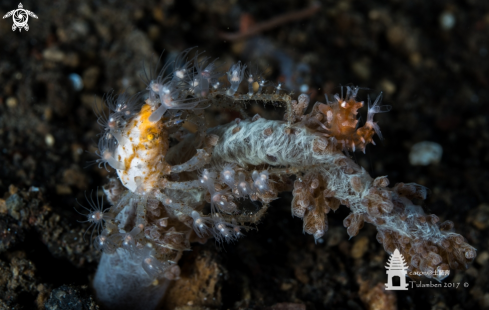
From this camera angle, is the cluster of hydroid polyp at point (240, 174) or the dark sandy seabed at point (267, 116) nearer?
the cluster of hydroid polyp at point (240, 174)

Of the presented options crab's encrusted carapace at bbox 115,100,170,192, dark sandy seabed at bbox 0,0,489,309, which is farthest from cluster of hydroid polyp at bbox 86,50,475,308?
dark sandy seabed at bbox 0,0,489,309

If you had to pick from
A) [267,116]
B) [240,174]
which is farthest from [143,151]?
[267,116]

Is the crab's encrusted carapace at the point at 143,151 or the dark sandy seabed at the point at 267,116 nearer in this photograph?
the crab's encrusted carapace at the point at 143,151

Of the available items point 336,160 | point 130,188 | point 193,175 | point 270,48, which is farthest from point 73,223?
point 270,48

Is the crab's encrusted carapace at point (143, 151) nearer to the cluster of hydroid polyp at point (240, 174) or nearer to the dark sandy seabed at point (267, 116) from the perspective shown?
the cluster of hydroid polyp at point (240, 174)

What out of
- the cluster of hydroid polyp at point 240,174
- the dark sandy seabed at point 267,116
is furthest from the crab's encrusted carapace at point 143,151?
the dark sandy seabed at point 267,116

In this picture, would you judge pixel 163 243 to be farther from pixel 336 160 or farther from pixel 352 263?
pixel 352 263
